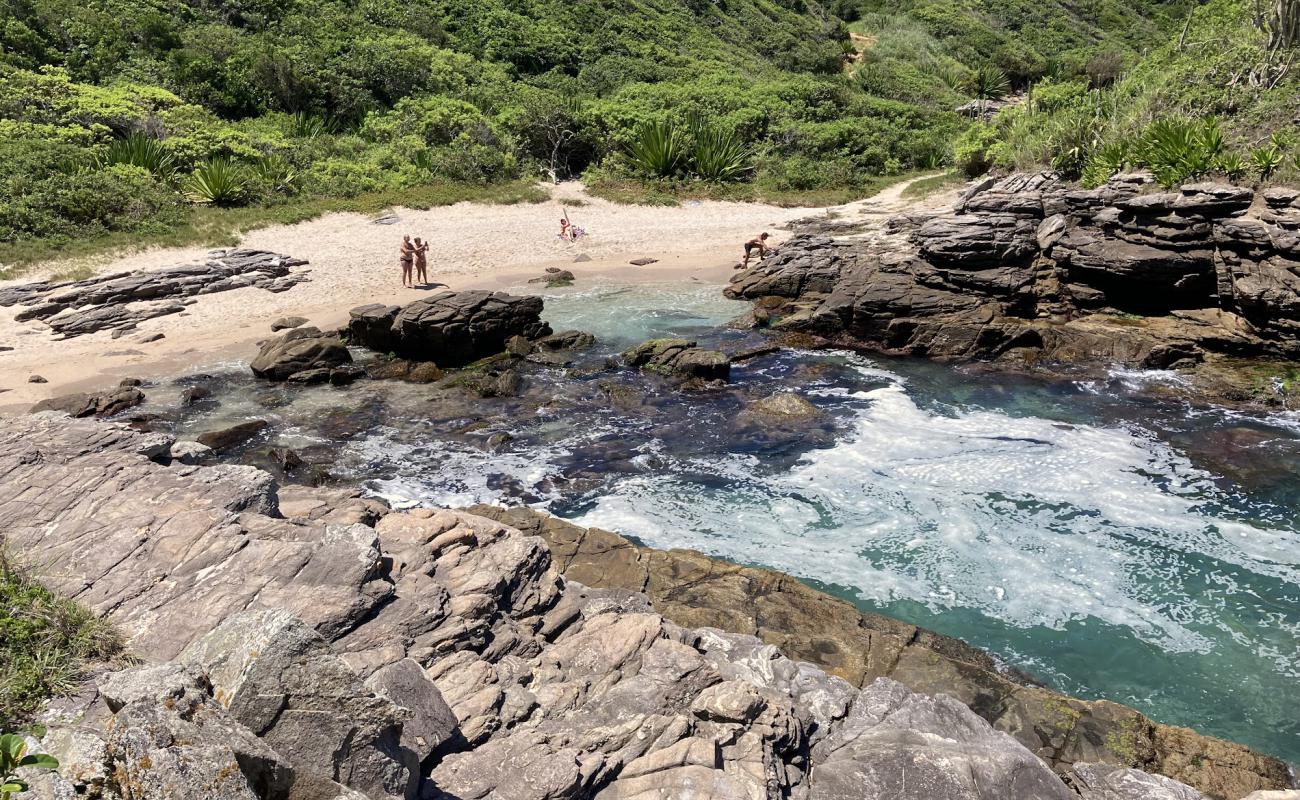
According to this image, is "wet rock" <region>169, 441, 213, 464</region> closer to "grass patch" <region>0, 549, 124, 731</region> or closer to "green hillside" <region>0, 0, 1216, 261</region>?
"grass patch" <region>0, 549, 124, 731</region>

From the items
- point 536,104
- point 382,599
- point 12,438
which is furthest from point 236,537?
point 536,104

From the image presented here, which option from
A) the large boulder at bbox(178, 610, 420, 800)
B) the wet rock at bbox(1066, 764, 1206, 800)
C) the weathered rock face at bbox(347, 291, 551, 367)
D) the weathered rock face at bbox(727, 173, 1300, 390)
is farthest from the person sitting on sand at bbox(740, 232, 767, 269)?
the large boulder at bbox(178, 610, 420, 800)

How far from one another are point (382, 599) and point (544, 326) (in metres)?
15.4

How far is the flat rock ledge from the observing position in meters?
4.11

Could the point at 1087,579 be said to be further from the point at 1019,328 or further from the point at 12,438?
the point at 12,438

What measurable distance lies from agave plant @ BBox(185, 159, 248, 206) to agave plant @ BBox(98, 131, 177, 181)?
104cm

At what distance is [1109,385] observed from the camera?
1733 centimetres

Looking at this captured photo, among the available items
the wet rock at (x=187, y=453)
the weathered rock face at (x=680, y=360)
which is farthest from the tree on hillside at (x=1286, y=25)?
the wet rock at (x=187, y=453)

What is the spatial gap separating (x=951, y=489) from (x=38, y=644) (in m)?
12.6

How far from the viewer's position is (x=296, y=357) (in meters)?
19.2

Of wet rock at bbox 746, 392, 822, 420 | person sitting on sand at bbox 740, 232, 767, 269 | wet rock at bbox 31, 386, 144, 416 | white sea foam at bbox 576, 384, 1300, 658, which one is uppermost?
person sitting on sand at bbox 740, 232, 767, 269

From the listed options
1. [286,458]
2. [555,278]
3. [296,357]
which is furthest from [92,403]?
[555,278]

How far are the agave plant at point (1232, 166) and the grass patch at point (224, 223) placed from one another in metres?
25.7

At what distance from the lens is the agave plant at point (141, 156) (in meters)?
30.7
